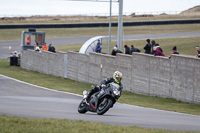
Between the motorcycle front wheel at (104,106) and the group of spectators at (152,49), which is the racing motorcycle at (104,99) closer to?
→ the motorcycle front wheel at (104,106)

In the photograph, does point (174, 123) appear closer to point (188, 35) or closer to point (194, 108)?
point (194, 108)

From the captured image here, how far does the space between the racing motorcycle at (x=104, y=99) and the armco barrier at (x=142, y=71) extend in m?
6.86

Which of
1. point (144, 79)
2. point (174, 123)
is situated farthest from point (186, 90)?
point (174, 123)

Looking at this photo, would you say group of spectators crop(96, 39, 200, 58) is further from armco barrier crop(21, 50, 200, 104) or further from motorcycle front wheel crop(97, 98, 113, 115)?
motorcycle front wheel crop(97, 98, 113, 115)

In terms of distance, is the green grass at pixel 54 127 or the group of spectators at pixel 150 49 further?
the group of spectators at pixel 150 49

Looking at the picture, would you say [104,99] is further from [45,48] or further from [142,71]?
[45,48]

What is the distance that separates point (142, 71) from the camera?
21.9 meters

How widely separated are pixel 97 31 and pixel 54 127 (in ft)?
175

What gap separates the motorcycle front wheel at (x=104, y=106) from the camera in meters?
12.0

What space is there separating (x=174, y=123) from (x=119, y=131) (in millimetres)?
2587

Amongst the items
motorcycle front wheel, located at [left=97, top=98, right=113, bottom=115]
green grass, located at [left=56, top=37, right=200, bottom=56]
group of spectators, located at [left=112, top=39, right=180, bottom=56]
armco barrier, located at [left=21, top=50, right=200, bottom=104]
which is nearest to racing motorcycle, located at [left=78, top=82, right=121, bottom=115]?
motorcycle front wheel, located at [left=97, top=98, right=113, bottom=115]

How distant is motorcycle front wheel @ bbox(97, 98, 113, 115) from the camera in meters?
12.0

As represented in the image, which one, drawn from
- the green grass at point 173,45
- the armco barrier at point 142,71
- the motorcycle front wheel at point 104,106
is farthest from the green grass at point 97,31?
the motorcycle front wheel at point 104,106

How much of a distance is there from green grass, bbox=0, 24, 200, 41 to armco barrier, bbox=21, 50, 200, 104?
29.5 meters
